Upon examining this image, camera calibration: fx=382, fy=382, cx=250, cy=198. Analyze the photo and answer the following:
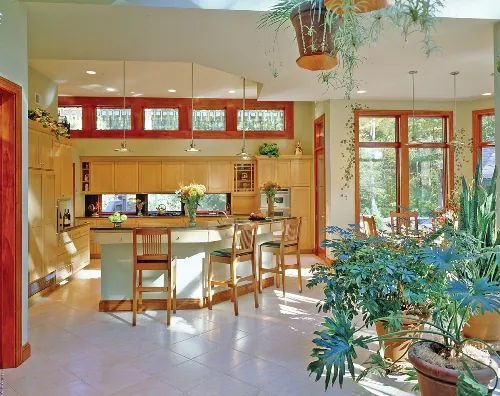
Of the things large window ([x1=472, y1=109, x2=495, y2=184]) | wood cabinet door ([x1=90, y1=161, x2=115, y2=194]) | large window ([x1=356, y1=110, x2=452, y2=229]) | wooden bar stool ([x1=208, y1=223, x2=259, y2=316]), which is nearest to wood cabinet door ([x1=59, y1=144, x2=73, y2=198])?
wood cabinet door ([x1=90, y1=161, x2=115, y2=194])

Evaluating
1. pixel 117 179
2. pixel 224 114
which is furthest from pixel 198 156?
pixel 117 179

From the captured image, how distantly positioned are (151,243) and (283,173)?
15.9ft

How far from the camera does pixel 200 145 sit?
8727 millimetres

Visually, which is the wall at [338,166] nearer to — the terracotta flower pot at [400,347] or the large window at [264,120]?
the large window at [264,120]

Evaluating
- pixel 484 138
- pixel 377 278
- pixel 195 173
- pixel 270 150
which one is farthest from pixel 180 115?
pixel 377 278

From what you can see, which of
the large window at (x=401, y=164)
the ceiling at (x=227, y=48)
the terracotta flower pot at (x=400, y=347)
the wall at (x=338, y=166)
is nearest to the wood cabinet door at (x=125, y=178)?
the ceiling at (x=227, y=48)

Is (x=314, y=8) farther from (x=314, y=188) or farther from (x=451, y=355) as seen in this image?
(x=314, y=188)

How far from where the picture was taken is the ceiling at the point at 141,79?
6241 millimetres

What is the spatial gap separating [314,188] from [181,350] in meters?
5.73

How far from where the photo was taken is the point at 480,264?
3627 mm

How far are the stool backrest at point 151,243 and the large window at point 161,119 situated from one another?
15.4 ft

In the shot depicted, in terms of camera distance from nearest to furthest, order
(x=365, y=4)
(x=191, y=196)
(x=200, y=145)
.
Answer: (x=365, y=4)
(x=191, y=196)
(x=200, y=145)

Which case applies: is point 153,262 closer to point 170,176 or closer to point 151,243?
point 151,243

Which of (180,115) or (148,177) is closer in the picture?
(148,177)
